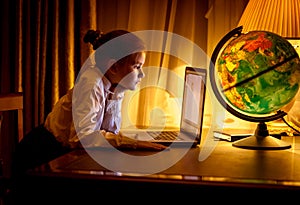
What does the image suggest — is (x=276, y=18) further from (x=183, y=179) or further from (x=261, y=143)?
(x=183, y=179)

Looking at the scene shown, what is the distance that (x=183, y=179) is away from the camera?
3.36ft

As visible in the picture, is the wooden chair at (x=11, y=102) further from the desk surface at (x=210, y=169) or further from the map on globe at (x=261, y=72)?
the map on globe at (x=261, y=72)

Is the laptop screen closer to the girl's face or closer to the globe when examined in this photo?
the globe

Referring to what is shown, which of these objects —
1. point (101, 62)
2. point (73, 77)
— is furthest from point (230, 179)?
point (73, 77)

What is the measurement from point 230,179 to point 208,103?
1180mm

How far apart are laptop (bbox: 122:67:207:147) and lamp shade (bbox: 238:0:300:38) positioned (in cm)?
34

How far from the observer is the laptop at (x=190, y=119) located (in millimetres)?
1407

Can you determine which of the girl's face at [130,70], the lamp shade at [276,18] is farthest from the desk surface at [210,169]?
the lamp shade at [276,18]

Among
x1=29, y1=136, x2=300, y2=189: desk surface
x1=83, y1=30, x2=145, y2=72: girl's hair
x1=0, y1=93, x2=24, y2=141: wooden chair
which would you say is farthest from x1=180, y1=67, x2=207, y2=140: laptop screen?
x1=0, y1=93, x2=24, y2=141: wooden chair

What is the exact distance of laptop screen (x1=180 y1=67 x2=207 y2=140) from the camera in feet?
4.63

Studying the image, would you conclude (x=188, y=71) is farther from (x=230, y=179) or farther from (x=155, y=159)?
(x=230, y=179)

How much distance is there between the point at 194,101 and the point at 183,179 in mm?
510

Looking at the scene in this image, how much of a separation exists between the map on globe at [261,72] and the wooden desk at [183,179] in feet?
0.65

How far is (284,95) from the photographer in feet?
4.35
